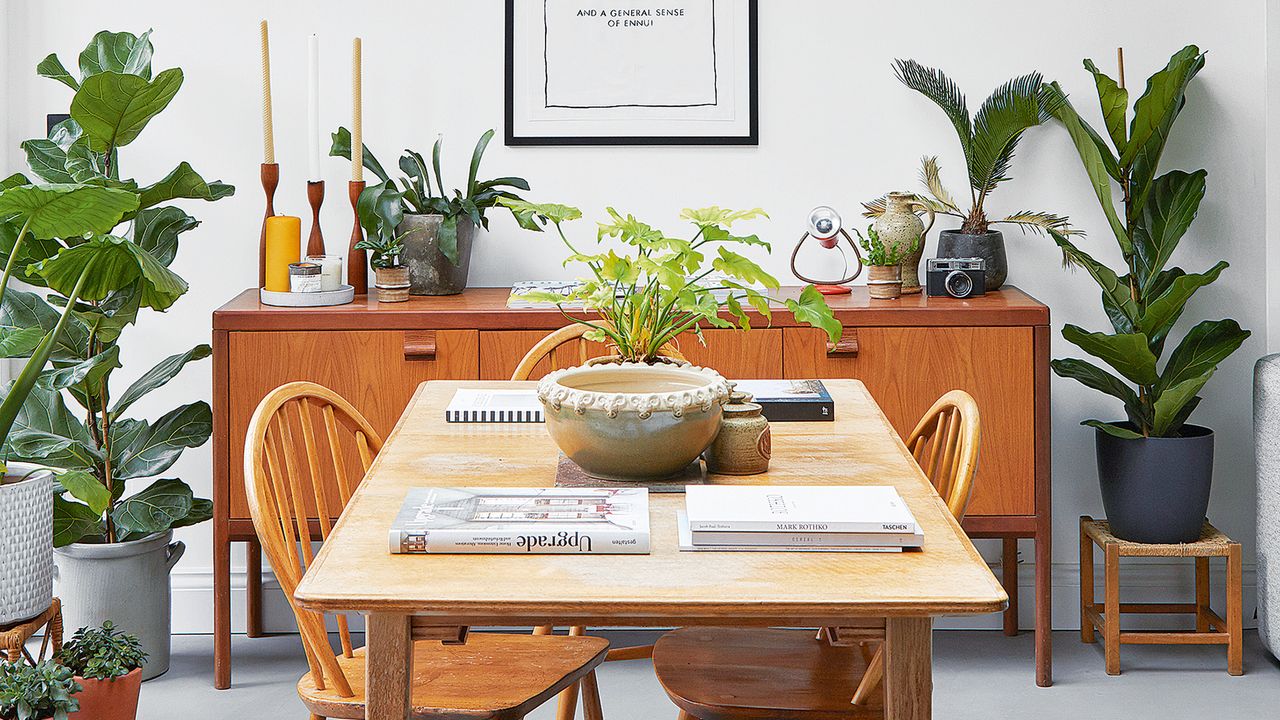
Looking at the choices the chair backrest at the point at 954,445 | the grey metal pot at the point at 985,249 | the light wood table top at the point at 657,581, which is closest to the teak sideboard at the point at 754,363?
the grey metal pot at the point at 985,249

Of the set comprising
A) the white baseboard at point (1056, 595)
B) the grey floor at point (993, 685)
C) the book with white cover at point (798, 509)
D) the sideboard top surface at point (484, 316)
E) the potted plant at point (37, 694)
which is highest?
the sideboard top surface at point (484, 316)

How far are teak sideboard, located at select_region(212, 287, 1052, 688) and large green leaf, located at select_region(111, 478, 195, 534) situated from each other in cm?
10

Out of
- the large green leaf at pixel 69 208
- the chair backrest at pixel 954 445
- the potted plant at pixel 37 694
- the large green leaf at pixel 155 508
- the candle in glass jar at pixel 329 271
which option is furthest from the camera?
the candle in glass jar at pixel 329 271

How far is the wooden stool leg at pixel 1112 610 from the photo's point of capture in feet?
10.6

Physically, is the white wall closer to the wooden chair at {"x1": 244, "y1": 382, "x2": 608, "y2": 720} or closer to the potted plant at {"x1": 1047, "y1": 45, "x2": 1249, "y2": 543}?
the potted plant at {"x1": 1047, "y1": 45, "x2": 1249, "y2": 543}

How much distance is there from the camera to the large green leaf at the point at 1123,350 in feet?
10.3

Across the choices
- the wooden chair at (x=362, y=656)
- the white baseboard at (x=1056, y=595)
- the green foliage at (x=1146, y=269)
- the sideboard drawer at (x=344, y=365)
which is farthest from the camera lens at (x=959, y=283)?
the wooden chair at (x=362, y=656)

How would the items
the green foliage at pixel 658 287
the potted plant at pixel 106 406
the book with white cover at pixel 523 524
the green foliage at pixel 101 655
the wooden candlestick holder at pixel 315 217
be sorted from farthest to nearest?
the wooden candlestick holder at pixel 315 217, the potted plant at pixel 106 406, the green foliage at pixel 101 655, the green foliage at pixel 658 287, the book with white cover at pixel 523 524

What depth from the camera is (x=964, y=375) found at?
3.17 meters

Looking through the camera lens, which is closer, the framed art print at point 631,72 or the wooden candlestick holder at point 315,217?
the wooden candlestick holder at point 315,217

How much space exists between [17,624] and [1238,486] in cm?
314

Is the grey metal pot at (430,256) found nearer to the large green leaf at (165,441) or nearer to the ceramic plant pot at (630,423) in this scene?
the large green leaf at (165,441)

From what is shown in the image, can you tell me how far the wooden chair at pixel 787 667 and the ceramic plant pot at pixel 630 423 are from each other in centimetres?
33

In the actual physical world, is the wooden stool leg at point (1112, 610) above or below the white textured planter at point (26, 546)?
below
